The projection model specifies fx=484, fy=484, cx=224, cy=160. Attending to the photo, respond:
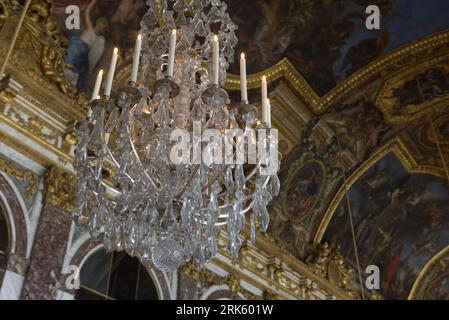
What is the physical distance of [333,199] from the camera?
1230 centimetres

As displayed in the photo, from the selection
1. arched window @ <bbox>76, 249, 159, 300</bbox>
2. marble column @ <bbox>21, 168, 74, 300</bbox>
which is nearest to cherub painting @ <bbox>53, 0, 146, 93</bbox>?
marble column @ <bbox>21, 168, 74, 300</bbox>

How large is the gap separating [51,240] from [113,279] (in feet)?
3.97

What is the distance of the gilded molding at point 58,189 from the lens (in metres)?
6.51

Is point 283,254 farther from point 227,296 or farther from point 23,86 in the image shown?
point 23,86

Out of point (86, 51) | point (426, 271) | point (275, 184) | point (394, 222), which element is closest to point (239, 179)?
point (275, 184)

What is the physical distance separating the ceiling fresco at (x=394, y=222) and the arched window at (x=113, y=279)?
6.45 m

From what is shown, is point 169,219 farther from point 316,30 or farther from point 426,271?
point 426,271

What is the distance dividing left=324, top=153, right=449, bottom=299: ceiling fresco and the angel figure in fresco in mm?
7613

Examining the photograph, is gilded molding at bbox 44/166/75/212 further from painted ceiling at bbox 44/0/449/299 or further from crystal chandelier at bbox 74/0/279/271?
crystal chandelier at bbox 74/0/279/271

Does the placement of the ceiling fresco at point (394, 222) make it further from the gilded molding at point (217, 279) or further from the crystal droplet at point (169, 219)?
the crystal droplet at point (169, 219)

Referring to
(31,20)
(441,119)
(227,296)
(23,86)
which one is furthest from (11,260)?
(441,119)

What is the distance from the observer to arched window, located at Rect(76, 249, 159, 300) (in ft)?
21.8

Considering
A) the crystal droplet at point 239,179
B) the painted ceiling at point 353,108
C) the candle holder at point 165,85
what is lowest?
the crystal droplet at point 239,179

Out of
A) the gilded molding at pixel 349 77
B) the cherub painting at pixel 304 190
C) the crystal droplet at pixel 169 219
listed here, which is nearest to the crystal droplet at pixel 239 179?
the crystal droplet at pixel 169 219
